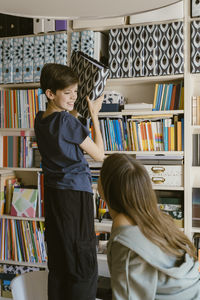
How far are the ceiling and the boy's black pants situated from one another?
2.78 feet

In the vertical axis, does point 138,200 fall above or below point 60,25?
below

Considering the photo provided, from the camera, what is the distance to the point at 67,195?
1.65m

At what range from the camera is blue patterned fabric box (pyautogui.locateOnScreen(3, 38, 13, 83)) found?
281 centimetres

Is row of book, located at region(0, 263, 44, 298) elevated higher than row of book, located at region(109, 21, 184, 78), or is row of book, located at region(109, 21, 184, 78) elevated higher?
row of book, located at region(109, 21, 184, 78)

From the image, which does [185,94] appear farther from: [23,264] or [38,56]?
[23,264]

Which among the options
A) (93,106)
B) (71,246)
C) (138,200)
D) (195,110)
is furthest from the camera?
(195,110)

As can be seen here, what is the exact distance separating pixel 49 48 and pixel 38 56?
4.3 inches

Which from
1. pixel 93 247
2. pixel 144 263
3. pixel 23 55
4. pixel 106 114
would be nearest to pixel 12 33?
pixel 23 55

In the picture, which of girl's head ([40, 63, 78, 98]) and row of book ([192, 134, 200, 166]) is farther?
row of book ([192, 134, 200, 166])

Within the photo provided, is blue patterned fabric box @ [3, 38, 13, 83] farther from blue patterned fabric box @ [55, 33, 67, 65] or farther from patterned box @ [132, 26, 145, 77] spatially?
patterned box @ [132, 26, 145, 77]

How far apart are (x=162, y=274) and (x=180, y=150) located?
154cm

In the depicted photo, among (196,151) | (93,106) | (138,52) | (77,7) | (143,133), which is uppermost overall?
(138,52)

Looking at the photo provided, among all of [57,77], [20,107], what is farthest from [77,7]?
[20,107]

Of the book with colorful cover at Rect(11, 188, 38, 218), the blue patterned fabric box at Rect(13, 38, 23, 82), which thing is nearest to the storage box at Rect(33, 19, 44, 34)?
the blue patterned fabric box at Rect(13, 38, 23, 82)
